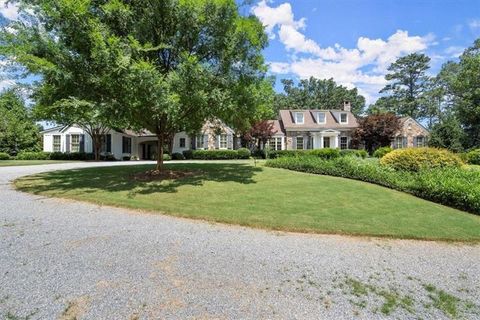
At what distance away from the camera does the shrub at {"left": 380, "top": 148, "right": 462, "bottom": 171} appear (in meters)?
13.2

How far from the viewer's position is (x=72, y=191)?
10164 mm

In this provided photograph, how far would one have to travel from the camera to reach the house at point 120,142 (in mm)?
29875

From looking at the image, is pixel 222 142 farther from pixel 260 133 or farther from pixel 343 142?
pixel 343 142

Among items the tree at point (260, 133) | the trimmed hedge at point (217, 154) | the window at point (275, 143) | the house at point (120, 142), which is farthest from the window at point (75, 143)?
the window at point (275, 143)

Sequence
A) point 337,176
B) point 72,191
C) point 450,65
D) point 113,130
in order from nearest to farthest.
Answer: point 72,191, point 337,176, point 113,130, point 450,65

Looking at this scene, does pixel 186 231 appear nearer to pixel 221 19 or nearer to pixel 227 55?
pixel 227 55

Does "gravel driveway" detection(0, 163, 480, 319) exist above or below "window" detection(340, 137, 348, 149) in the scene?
below

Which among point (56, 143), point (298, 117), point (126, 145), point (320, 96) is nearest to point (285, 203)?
point (126, 145)

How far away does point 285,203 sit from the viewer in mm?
8977

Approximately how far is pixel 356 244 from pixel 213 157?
2470cm

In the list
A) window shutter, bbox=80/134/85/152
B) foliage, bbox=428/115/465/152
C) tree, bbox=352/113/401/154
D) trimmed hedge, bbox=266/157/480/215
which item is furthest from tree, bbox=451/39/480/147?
window shutter, bbox=80/134/85/152

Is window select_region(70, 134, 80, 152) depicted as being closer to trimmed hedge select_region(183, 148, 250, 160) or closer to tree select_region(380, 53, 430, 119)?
trimmed hedge select_region(183, 148, 250, 160)

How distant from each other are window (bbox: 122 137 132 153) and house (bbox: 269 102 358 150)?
15.7 meters

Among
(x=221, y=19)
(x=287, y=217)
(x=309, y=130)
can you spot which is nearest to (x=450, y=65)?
(x=309, y=130)
